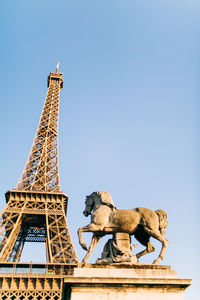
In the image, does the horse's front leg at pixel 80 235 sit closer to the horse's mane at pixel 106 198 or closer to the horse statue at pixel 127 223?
the horse statue at pixel 127 223

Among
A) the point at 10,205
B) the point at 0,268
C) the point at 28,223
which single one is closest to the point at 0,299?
the point at 0,268

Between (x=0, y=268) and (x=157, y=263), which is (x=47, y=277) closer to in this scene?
(x=0, y=268)

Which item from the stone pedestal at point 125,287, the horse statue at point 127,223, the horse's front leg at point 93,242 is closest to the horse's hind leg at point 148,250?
the horse statue at point 127,223

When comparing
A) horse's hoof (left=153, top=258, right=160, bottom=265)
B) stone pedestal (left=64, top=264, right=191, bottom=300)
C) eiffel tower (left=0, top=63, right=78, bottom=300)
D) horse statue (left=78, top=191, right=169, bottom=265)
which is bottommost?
stone pedestal (left=64, top=264, right=191, bottom=300)

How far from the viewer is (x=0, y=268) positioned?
32000mm

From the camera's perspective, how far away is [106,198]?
975 cm

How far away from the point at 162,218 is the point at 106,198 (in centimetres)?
171

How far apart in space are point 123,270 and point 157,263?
106cm

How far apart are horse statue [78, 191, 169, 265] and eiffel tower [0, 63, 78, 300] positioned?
75.6ft

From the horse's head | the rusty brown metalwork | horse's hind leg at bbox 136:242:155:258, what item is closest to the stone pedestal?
horse's hind leg at bbox 136:242:155:258

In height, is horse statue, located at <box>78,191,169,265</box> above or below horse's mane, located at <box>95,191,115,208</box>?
below

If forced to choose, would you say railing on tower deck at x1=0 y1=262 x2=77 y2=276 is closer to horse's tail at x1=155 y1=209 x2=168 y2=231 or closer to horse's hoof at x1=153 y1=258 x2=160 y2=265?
horse's tail at x1=155 y1=209 x2=168 y2=231

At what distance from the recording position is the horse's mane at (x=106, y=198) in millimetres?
9653

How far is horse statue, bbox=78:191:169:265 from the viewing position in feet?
30.1
